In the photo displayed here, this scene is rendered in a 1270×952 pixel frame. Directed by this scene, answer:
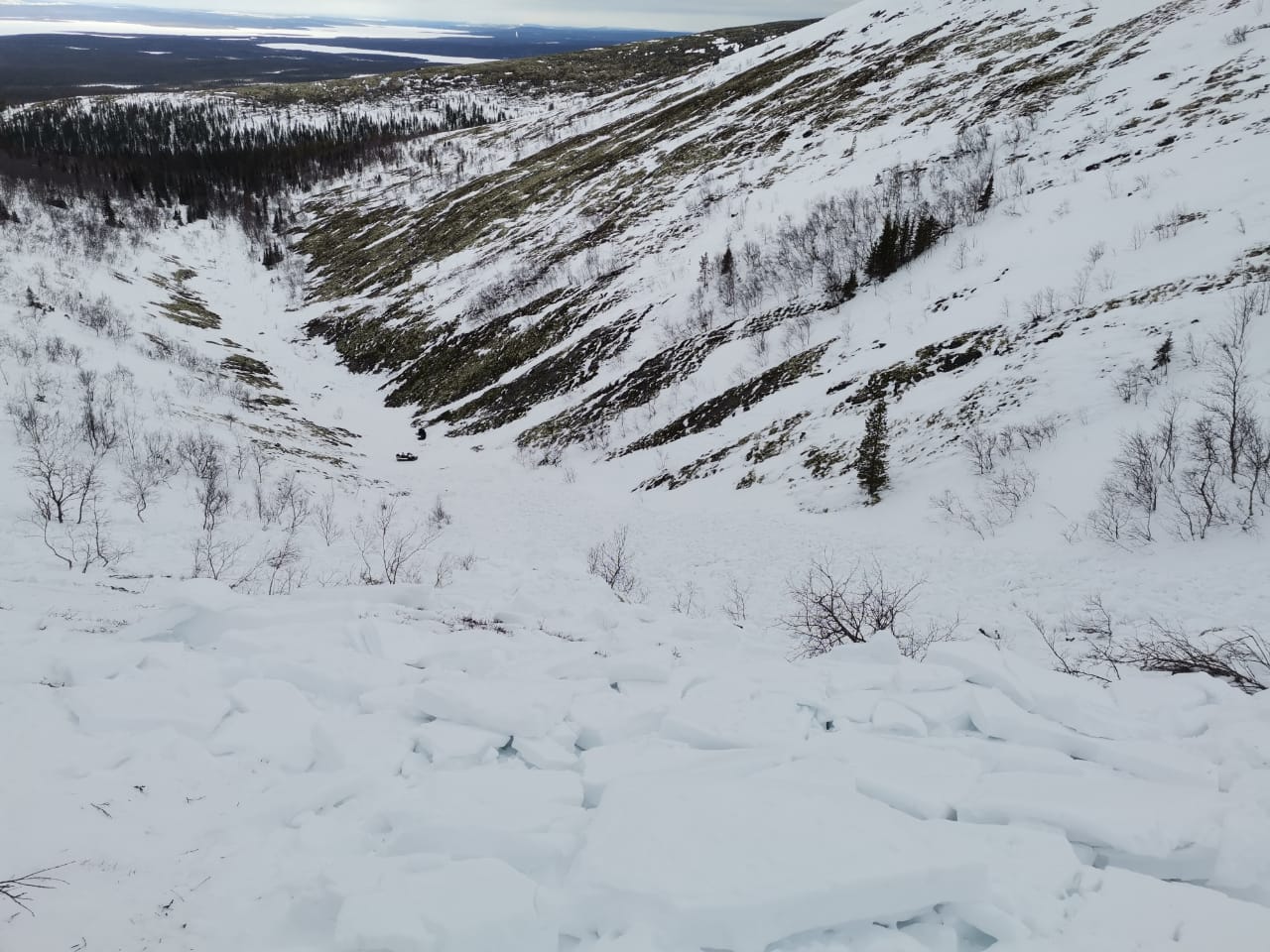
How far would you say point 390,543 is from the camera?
12.2 m

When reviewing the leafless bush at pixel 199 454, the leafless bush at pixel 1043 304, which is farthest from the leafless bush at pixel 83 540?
the leafless bush at pixel 1043 304

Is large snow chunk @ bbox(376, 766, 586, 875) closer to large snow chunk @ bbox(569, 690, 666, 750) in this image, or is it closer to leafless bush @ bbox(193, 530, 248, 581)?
large snow chunk @ bbox(569, 690, 666, 750)

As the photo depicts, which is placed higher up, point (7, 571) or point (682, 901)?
point (682, 901)

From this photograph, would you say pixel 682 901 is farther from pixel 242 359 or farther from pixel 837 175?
pixel 242 359

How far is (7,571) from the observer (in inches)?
275

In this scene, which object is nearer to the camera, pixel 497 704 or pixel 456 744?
pixel 456 744

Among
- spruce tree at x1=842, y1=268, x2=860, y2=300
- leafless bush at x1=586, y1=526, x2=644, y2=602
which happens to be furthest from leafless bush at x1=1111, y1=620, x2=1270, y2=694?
spruce tree at x1=842, y1=268, x2=860, y2=300

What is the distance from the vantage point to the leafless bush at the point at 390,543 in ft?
31.4

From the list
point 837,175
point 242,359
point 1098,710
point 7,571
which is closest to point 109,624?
point 7,571

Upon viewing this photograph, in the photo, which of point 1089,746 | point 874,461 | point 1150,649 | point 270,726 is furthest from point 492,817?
point 874,461

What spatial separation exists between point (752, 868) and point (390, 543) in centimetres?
1071

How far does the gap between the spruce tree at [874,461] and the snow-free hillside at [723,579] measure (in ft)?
1.42

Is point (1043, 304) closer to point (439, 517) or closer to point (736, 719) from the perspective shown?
point (736, 719)

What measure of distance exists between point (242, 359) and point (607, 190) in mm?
22527
